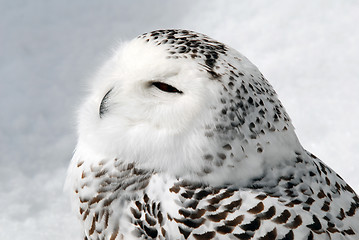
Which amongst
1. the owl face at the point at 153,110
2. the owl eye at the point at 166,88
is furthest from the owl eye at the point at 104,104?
the owl eye at the point at 166,88

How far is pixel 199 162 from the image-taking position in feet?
5.53

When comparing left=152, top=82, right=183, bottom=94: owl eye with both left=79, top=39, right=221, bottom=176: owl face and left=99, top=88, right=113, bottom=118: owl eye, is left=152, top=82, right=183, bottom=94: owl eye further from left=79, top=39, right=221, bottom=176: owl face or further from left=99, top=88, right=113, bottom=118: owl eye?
left=99, top=88, right=113, bottom=118: owl eye

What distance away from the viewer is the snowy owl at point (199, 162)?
5.34 ft

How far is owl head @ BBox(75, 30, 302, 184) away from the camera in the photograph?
5.44 feet

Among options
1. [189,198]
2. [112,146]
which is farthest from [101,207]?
[189,198]

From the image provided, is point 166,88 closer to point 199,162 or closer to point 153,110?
point 153,110

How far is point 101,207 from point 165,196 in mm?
246

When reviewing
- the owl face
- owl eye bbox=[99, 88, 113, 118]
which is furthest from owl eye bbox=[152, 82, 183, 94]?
owl eye bbox=[99, 88, 113, 118]

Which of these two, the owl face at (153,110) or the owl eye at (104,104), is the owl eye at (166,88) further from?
the owl eye at (104,104)

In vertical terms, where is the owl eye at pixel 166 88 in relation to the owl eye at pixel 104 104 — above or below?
above

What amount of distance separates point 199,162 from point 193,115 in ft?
0.48

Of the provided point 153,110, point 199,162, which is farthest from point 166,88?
point 199,162

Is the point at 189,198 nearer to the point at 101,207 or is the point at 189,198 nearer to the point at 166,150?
the point at 166,150

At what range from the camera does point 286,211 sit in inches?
63.9
